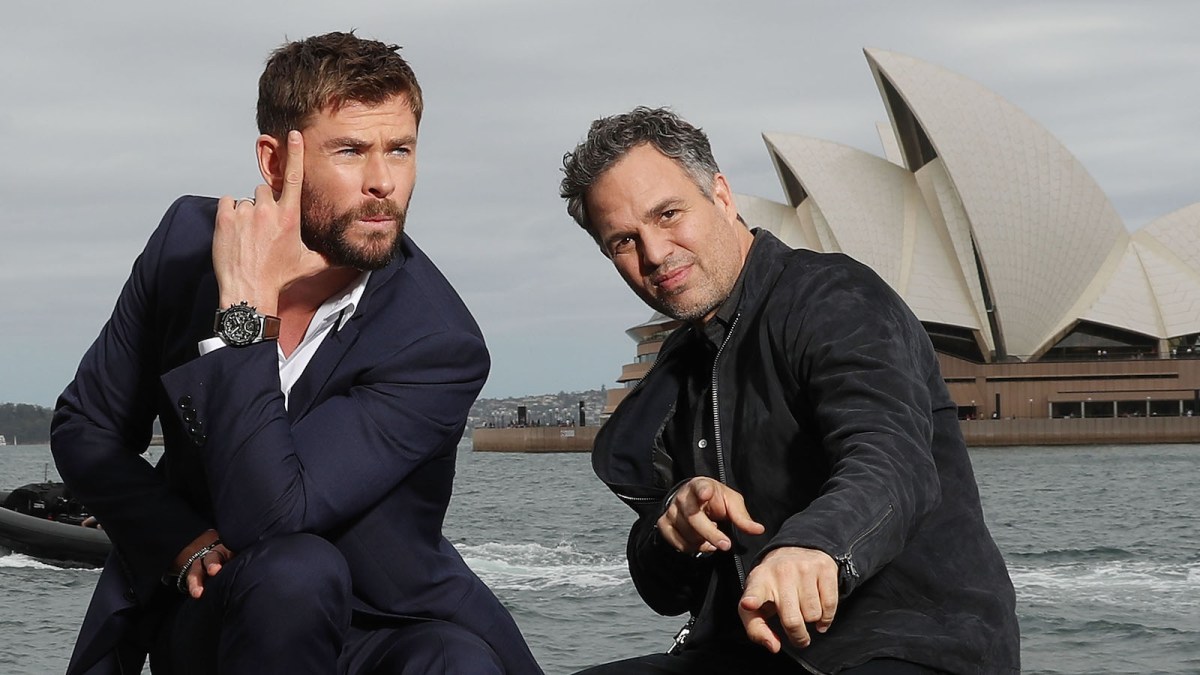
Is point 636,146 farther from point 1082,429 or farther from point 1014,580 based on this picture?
point 1082,429

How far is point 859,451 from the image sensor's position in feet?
4.60

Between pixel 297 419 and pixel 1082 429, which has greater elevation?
pixel 297 419

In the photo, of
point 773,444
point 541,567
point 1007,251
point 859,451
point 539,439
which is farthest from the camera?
point 539,439

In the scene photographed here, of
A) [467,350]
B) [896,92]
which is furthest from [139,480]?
[896,92]

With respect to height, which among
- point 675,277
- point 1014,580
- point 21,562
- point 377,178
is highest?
point 377,178

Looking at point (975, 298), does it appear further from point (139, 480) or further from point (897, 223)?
point (139, 480)

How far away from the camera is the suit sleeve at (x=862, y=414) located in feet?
4.25

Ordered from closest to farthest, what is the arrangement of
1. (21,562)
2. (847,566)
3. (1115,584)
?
(847,566), (1115,584), (21,562)

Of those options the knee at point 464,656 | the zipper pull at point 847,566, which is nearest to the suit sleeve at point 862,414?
the zipper pull at point 847,566

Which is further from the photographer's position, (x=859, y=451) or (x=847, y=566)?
(x=859, y=451)

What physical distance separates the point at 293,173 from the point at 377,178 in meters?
0.12

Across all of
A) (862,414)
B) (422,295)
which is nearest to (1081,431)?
(422,295)

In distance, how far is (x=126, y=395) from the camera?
204cm

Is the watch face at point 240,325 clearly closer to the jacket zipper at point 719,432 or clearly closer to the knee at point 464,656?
the knee at point 464,656
